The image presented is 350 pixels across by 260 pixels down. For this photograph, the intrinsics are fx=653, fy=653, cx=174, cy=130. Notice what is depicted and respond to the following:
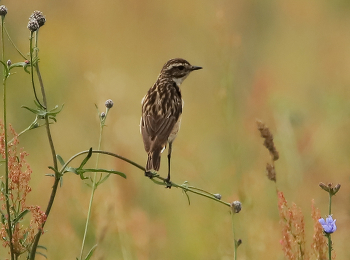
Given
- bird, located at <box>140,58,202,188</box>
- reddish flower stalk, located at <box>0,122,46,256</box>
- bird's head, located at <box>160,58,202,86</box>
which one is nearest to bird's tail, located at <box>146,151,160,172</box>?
bird, located at <box>140,58,202,188</box>

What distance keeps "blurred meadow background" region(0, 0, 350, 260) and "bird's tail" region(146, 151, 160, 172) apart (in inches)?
20.7

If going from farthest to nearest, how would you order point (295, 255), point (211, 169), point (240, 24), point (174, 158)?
point (240, 24) → point (174, 158) → point (211, 169) → point (295, 255)

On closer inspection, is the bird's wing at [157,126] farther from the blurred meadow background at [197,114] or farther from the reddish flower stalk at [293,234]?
the reddish flower stalk at [293,234]

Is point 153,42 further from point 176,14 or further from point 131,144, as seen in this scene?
point 131,144

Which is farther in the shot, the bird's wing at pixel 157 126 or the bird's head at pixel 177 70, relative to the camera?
the bird's head at pixel 177 70

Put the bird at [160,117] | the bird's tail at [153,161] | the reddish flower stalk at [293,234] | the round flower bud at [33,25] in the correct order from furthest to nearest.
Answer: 1. the bird at [160,117]
2. the bird's tail at [153,161]
3. the reddish flower stalk at [293,234]
4. the round flower bud at [33,25]

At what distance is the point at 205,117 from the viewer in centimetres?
1002

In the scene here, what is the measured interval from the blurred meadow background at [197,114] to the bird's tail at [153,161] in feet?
1.73

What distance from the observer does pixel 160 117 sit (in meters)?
5.52

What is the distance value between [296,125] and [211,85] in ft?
10.5

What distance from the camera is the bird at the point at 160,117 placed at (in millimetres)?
5047

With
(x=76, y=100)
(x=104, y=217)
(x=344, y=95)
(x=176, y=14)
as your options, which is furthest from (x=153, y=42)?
(x=104, y=217)

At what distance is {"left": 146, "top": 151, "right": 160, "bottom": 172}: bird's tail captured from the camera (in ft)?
15.6

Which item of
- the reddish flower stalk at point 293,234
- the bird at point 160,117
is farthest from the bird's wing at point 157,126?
the reddish flower stalk at point 293,234
